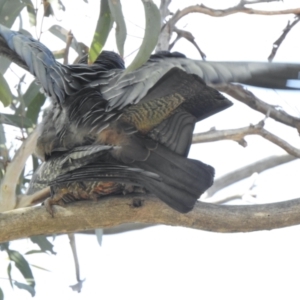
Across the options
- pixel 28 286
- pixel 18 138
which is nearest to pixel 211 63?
pixel 18 138

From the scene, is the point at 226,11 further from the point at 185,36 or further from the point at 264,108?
the point at 264,108

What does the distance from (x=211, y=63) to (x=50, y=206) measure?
0.73 meters

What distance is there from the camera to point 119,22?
6.71 feet

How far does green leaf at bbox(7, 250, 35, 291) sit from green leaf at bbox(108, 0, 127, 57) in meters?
1.29

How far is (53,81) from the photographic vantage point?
193cm

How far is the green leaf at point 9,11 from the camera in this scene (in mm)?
2639

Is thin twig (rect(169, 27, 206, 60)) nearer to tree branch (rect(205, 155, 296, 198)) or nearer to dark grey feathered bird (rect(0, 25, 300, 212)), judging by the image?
dark grey feathered bird (rect(0, 25, 300, 212))

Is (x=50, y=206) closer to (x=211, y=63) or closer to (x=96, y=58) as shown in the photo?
(x=96, y=58)

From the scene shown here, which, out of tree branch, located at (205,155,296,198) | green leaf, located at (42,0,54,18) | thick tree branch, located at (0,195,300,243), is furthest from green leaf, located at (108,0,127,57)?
tree branch, located at (205,155,296,198)

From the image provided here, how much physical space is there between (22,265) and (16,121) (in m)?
0.62

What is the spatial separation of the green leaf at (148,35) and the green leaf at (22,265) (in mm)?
1475

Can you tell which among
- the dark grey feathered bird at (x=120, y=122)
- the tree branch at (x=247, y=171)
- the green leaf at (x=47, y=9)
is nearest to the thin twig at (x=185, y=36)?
the green leaf at (x=47, y=9)

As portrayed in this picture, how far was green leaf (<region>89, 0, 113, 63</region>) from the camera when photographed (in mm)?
2080

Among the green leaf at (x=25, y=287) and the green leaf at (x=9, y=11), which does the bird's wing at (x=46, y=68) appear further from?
the green leaf at (x=25, y=287)
